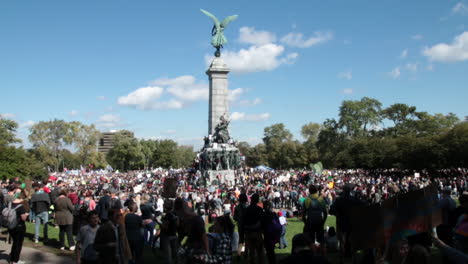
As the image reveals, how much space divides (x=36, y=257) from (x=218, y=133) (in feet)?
101

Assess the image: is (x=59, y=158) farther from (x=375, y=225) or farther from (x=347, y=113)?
(x=375, y=225)

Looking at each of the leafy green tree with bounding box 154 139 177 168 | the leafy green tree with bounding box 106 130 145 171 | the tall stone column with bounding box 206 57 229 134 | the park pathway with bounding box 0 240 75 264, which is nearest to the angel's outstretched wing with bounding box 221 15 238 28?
the tall stone column with bounding box 206 57 229 134

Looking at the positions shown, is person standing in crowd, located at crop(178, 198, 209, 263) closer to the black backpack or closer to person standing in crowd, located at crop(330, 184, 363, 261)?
the black backpack

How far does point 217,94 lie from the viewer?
42.2 metres

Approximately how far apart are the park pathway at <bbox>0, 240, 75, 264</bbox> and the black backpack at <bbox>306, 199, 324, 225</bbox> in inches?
217

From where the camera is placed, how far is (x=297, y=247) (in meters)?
3.89

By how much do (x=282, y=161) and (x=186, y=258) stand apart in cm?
8478

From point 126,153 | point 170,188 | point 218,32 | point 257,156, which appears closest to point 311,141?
point 257,156

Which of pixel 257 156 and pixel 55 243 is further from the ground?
pixel 257 156

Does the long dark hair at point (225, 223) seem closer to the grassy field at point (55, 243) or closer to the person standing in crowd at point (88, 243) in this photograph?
the person standing in crowd at point (88, 243)

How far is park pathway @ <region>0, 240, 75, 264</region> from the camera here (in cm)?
945

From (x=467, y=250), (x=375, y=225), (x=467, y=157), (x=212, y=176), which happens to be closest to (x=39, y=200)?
(x=375, y=225)

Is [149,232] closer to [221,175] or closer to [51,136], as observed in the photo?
[221,175]

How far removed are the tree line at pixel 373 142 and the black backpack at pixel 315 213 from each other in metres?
39.3
